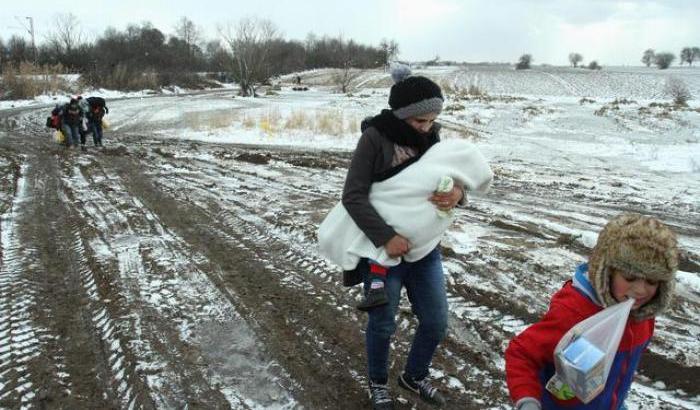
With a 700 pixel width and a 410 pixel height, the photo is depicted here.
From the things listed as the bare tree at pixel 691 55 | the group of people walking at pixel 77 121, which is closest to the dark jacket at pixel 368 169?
the group of people walking at pixel 77 121

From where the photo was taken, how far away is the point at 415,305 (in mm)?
2834

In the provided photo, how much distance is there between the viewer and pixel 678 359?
11.5 feet

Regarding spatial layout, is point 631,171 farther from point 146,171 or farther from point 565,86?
point 565,86

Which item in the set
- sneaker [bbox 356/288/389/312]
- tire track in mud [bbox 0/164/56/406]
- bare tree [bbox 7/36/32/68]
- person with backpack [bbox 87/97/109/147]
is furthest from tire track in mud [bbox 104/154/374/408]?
bare tree [bbox 7/36/32/68]

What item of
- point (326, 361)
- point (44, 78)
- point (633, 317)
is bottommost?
point (326, 361)

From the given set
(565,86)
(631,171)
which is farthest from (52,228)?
(565,86)

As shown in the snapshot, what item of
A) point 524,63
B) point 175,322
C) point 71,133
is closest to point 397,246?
point 175,322

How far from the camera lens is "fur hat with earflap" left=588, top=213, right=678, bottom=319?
1.71 meters

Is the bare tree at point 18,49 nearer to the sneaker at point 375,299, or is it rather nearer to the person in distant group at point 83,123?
the person in distant group at point 83,123

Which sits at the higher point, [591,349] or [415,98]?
[415,98]

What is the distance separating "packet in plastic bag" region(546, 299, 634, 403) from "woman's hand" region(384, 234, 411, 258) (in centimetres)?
93

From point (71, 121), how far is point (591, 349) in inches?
563

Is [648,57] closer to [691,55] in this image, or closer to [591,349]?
[691,55]

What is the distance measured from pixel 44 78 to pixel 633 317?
136 ft
